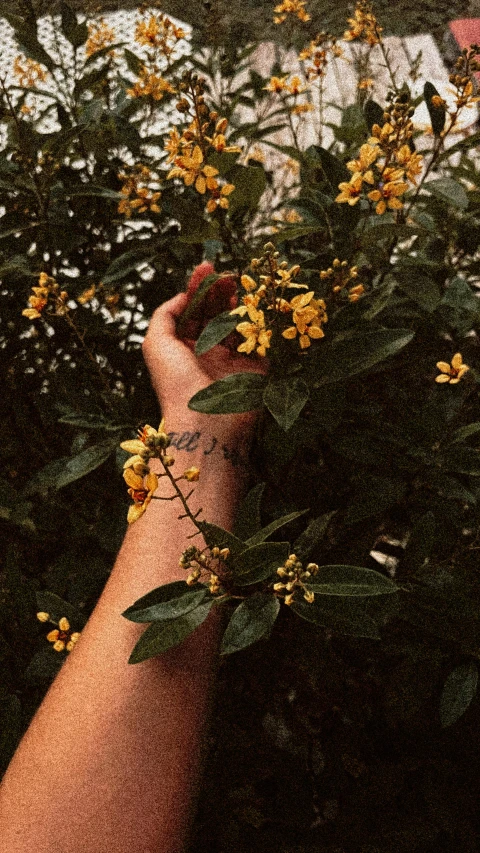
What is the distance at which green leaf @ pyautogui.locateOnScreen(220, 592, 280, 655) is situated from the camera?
639 mm

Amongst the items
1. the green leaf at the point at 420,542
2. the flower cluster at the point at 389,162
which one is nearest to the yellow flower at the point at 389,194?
the flower cluster at the point at 389,162

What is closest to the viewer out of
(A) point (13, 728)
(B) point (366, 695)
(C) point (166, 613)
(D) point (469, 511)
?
(C) point (166, 613)

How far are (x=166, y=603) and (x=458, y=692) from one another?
422mm

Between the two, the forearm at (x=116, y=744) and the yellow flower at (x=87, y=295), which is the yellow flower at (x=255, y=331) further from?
the yellow flower at (x=87, y=295)

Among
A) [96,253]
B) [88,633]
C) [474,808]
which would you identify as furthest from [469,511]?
[96,253]

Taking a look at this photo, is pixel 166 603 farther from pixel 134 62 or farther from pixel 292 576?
pixel 134 62

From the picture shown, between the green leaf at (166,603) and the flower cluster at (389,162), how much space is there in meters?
0.58

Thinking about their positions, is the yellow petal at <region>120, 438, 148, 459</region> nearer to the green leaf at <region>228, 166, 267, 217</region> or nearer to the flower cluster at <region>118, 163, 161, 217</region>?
the green leaf at <region>228, 166, 267, 217</region>

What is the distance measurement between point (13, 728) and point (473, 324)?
0.95m

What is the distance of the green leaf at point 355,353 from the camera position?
0.80 meters

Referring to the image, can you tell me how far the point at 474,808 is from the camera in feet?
3.05

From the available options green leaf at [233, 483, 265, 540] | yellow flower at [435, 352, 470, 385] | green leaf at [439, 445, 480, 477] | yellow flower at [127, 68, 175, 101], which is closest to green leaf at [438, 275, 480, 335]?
yellow flower at [435, 352, 470, 385]

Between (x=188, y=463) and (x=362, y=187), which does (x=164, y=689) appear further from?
(x=362, y=187)

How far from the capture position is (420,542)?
0.83 meters
